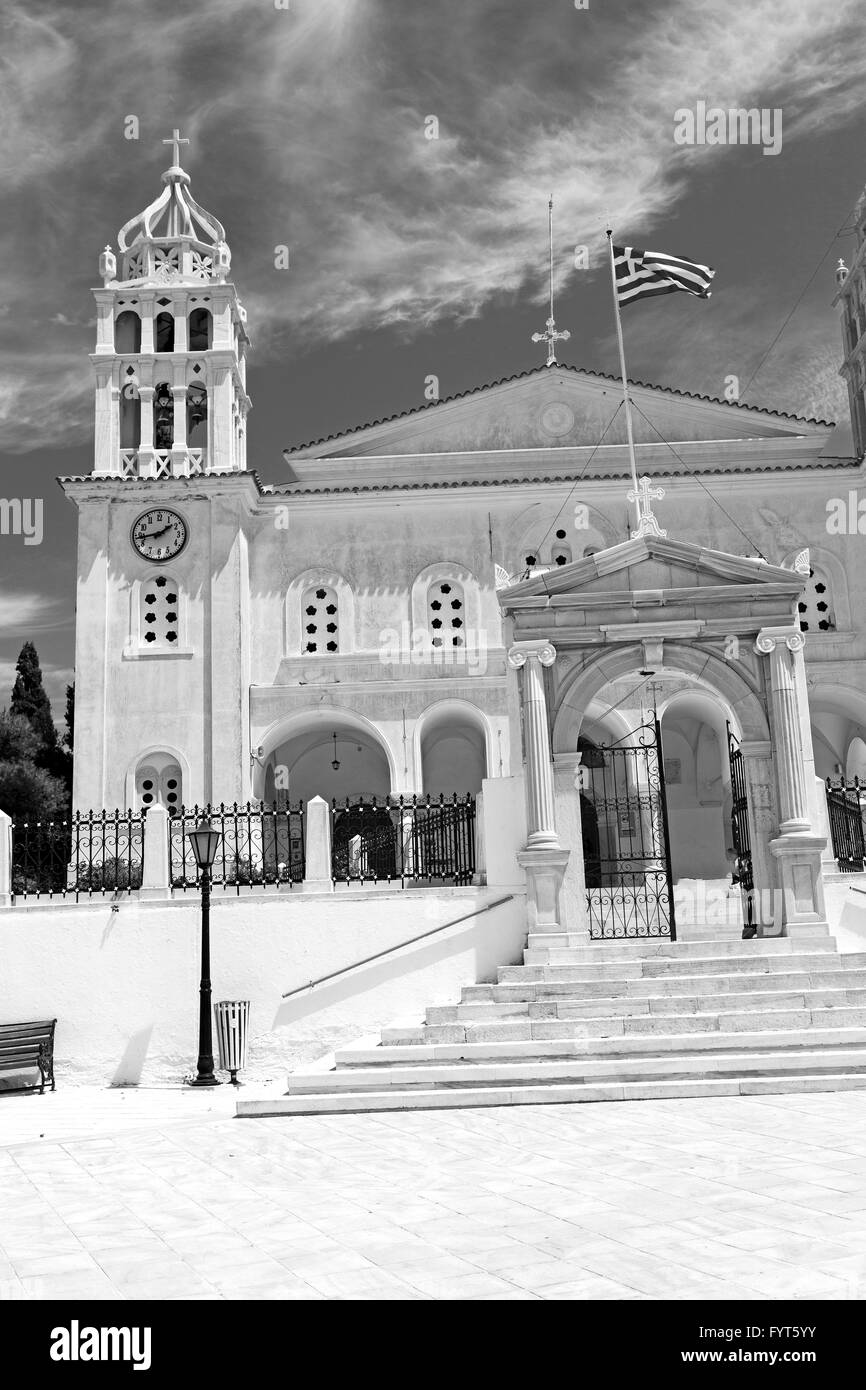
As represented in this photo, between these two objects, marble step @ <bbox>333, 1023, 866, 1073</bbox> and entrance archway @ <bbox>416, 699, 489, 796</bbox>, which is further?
entrance archway @ <bbox>416, 699, 489, 796</bbox>

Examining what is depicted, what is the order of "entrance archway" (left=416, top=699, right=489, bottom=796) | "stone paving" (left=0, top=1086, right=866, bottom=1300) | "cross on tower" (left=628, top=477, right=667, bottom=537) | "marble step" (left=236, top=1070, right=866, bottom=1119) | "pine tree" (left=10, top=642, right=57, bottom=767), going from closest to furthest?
"stone paving" (left=0, top=1086, right=866, bottom=1300) < "marble step" (left=236, top=1070, right=866, bottom=1119) < "cross on tower" (left=628, top=477, right=667, bottom=537) < "entrance archway" (left=416, top=699, right=489, bottom=796) < "pine tree" (left=10, top=642, right=57, bottom=767)

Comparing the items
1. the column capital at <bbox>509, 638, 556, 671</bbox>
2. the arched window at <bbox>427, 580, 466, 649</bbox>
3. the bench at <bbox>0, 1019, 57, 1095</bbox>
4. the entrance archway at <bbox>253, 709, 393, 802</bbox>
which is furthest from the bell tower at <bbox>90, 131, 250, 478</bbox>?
the bench at <bbox>0, 1019, 57, 1095</bbox>

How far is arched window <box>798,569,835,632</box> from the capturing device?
29391mm

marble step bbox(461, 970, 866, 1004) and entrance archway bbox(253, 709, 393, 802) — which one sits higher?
entrance archway bbox(253, 709, 393, 802)

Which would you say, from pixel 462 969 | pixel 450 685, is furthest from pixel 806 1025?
pixel 450 685

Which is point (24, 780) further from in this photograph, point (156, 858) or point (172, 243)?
point (156, 858)

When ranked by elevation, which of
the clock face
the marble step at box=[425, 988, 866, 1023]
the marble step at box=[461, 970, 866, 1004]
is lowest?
the marble step at box=[425, 988, 866, 1023]

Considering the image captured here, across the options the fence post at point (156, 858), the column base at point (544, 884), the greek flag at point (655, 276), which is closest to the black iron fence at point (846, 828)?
the column base at point (544, 884)

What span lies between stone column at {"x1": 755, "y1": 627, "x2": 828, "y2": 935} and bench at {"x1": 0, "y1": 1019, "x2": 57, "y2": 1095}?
29.9 ft

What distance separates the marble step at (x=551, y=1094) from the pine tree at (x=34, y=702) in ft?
106

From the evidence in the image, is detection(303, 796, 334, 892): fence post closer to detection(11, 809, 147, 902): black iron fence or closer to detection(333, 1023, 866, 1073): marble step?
detection(11, 809, 147, 902): black iron fence

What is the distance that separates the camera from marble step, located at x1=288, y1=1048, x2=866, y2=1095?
1169 cm

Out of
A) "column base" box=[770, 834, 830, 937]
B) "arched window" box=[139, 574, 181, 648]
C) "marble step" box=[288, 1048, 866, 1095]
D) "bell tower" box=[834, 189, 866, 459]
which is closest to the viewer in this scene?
"marble step" box=[288, 1048, 866, 1095]
